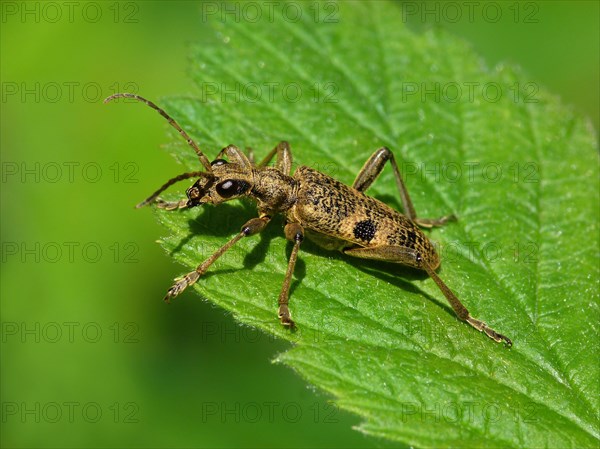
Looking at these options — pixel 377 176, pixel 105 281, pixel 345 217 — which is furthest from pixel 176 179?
pixel 105 281

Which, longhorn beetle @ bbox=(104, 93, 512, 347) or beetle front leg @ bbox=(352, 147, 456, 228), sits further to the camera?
beetle front leg @ bbox=(352, 147, 456, 228)

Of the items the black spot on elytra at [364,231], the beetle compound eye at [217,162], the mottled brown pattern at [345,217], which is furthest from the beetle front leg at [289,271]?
the beetle compound eye at [217,162]

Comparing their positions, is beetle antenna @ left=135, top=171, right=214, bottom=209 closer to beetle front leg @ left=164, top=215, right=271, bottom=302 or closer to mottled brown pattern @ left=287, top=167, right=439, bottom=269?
beetle front leg @ left=164, top=215, right=271, bottom=302

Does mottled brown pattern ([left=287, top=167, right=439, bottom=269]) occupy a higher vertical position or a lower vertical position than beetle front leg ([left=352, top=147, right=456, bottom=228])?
lower

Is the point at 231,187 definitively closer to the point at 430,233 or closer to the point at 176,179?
the point at 176,179

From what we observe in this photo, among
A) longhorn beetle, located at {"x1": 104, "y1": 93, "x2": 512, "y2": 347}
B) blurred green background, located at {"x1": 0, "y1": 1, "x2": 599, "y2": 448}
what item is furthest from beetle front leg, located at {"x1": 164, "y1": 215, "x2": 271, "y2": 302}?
blurred green background, located at {"x1": 0, "y1": 1, "x2": 599, "y2": 448}

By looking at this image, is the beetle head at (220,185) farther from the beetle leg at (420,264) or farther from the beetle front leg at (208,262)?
the beetle leg at (420,264)
